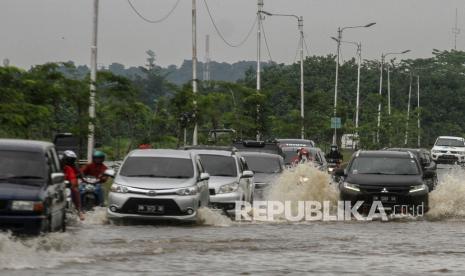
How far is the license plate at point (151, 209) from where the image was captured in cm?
2270

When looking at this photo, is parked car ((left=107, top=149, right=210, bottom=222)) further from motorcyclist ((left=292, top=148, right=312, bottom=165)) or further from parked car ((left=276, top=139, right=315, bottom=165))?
parked car ((left=276, top=139, right=315, bottom=165))

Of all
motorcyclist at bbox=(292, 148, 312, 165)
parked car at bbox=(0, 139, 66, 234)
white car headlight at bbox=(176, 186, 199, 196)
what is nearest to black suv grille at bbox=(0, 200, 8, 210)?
parked car at bbox=(0, 139, 66, 234)

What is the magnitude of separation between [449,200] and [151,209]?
31.3ft

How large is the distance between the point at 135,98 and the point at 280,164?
38.7 ft

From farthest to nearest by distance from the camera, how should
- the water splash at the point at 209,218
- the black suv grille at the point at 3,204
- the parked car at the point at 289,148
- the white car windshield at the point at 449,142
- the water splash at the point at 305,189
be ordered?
the white car windshield at the point at 449,142, the parked car at the point at 289,148, the water splash at the point at 305,189, the water splash at the point at 209,218, the black suv grille at the point at 3,204

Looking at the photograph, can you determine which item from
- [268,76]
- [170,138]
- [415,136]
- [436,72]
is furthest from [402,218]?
[436,72]

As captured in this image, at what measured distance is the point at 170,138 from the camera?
47.6m

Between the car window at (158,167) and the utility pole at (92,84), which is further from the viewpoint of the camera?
the utility pole at (92,84)

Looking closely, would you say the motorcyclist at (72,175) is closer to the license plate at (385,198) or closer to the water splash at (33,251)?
the water splash at (33,251)

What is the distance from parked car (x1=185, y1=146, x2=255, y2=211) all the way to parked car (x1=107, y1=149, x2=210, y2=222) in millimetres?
2337

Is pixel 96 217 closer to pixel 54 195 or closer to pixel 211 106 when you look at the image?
pixel 54 195

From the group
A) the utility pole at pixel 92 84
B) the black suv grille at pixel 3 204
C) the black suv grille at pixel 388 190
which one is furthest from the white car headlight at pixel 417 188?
the black suv grille at pixel 3 204

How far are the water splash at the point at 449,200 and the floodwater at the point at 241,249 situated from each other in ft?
5.73

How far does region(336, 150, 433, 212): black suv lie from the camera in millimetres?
26797
